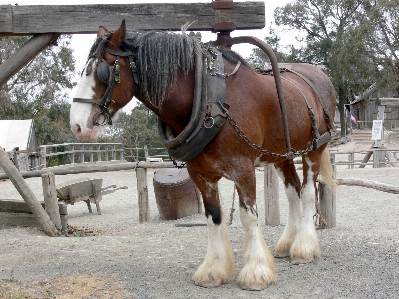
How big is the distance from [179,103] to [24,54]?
1643 mm

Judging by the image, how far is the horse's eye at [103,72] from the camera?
2.91 metres

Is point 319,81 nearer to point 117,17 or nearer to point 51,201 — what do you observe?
point 117,17

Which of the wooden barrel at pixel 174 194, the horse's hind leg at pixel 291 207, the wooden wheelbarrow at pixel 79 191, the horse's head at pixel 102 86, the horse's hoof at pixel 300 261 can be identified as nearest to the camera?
the horse's head at pixel 102 86

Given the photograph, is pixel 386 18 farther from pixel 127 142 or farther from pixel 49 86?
pixel 49 86

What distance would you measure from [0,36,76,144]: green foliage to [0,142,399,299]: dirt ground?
919 inches

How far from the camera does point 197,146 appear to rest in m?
3.09

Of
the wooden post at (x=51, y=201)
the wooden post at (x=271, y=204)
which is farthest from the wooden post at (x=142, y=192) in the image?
the wooden post at (x=271, y=204)

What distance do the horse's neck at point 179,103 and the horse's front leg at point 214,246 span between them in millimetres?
531

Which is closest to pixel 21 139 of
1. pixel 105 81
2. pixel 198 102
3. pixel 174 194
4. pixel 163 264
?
pixel 174 194

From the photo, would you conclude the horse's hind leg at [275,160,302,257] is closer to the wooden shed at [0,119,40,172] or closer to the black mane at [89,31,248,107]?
the black mane at [89,31,248,107]

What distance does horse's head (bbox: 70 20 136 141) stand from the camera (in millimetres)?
2881

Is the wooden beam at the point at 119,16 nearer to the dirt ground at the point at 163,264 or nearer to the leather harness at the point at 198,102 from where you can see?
the leather harness at the point at 198,102

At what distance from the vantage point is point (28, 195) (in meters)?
5.79

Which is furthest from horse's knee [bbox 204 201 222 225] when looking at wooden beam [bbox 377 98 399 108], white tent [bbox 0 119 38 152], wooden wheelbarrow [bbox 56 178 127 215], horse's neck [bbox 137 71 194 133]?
white tent [bbox 0 119 38 152]
